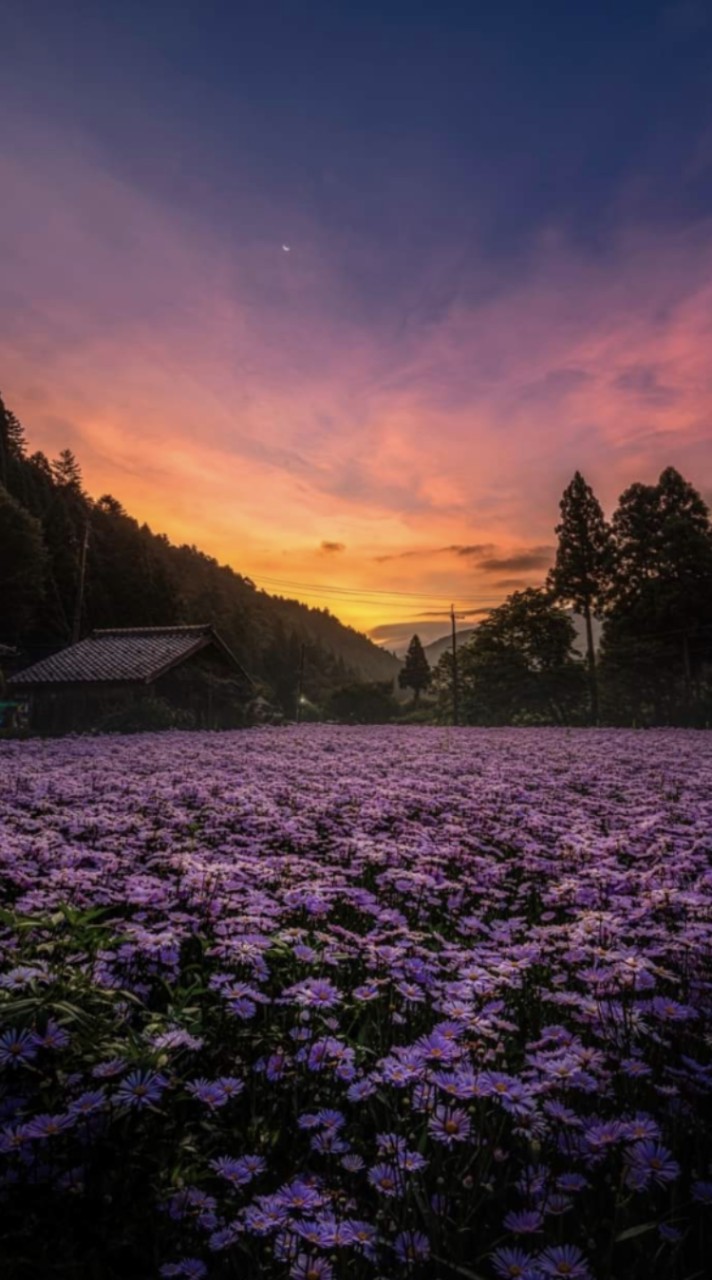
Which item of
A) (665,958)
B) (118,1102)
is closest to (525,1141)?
(118,1102)

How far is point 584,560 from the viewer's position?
52125mm

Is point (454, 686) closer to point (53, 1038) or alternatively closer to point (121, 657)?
point (121, 657)

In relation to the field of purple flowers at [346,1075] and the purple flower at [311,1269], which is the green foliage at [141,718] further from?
the purple flower at [311,1269]

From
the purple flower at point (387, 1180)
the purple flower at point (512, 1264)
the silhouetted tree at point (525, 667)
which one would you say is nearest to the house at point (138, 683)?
the silhouetted tree at point (525, 667)

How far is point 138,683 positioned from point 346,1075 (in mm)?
28967

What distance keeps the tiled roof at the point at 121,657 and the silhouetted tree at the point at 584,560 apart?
93.5ft

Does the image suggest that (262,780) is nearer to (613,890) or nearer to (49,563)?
(613,890)

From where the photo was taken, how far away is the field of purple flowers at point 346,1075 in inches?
80.4

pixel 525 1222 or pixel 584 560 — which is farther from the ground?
pixel 584 560

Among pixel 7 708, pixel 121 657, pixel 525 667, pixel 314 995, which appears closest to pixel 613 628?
pixel 525 667

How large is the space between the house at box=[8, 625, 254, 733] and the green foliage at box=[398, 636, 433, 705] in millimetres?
66961

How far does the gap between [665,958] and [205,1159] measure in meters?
2.76

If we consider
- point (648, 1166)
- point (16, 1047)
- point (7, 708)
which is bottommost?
point (648, 1166)

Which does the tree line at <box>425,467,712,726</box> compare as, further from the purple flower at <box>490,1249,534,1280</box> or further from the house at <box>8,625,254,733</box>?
the purple flower at <box>490,1249,534,1280</box>
